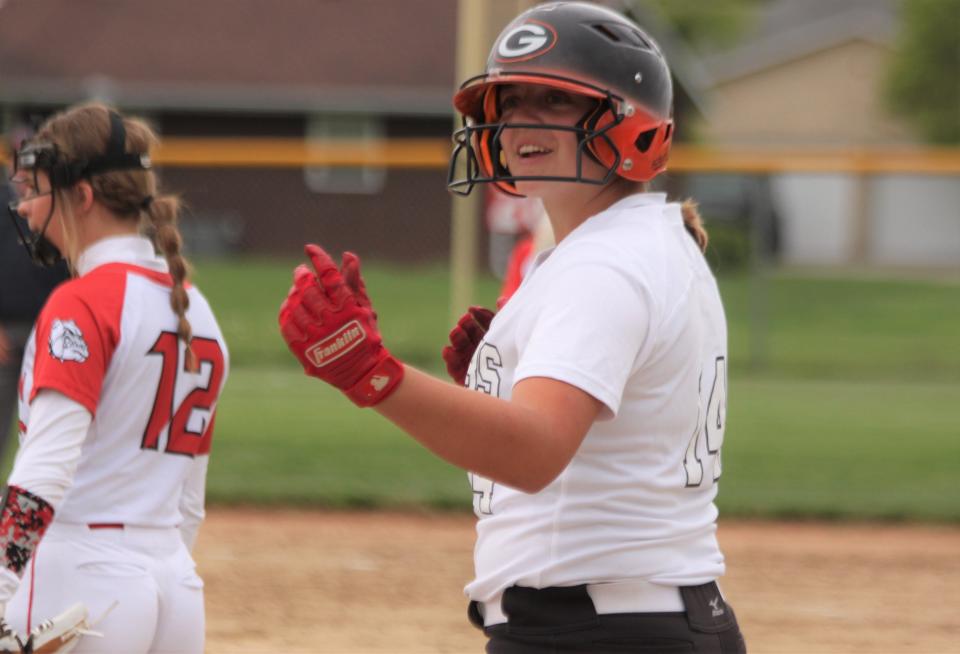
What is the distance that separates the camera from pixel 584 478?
239cm

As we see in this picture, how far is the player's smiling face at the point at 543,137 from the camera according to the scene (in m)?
2.53

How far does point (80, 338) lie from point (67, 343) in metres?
0.03

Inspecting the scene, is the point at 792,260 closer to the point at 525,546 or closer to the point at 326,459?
the point at 326,459

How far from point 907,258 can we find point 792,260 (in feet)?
13.6

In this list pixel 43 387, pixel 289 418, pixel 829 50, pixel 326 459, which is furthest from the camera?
pixel 829 50

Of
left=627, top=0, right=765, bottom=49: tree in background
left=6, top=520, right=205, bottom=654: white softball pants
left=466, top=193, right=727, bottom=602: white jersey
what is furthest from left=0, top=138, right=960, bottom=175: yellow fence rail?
left=627, top=0, right=765, bottom=49: tree in background

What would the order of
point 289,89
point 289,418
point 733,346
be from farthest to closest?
point 289,89 → point 733,346 → point 289,418

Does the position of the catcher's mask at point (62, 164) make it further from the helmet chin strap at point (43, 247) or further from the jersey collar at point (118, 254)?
the jersey collar at point (118, 254)

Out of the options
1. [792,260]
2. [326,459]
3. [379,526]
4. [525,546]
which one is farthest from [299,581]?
[792,260]

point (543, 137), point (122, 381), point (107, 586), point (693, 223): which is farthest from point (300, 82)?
point (543, 137)

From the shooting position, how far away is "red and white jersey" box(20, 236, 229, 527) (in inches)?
116

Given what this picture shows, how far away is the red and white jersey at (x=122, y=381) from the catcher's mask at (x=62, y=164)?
158 millimetres

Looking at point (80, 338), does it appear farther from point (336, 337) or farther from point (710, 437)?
point (710, 437)

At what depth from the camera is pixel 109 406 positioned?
10.0 ft
